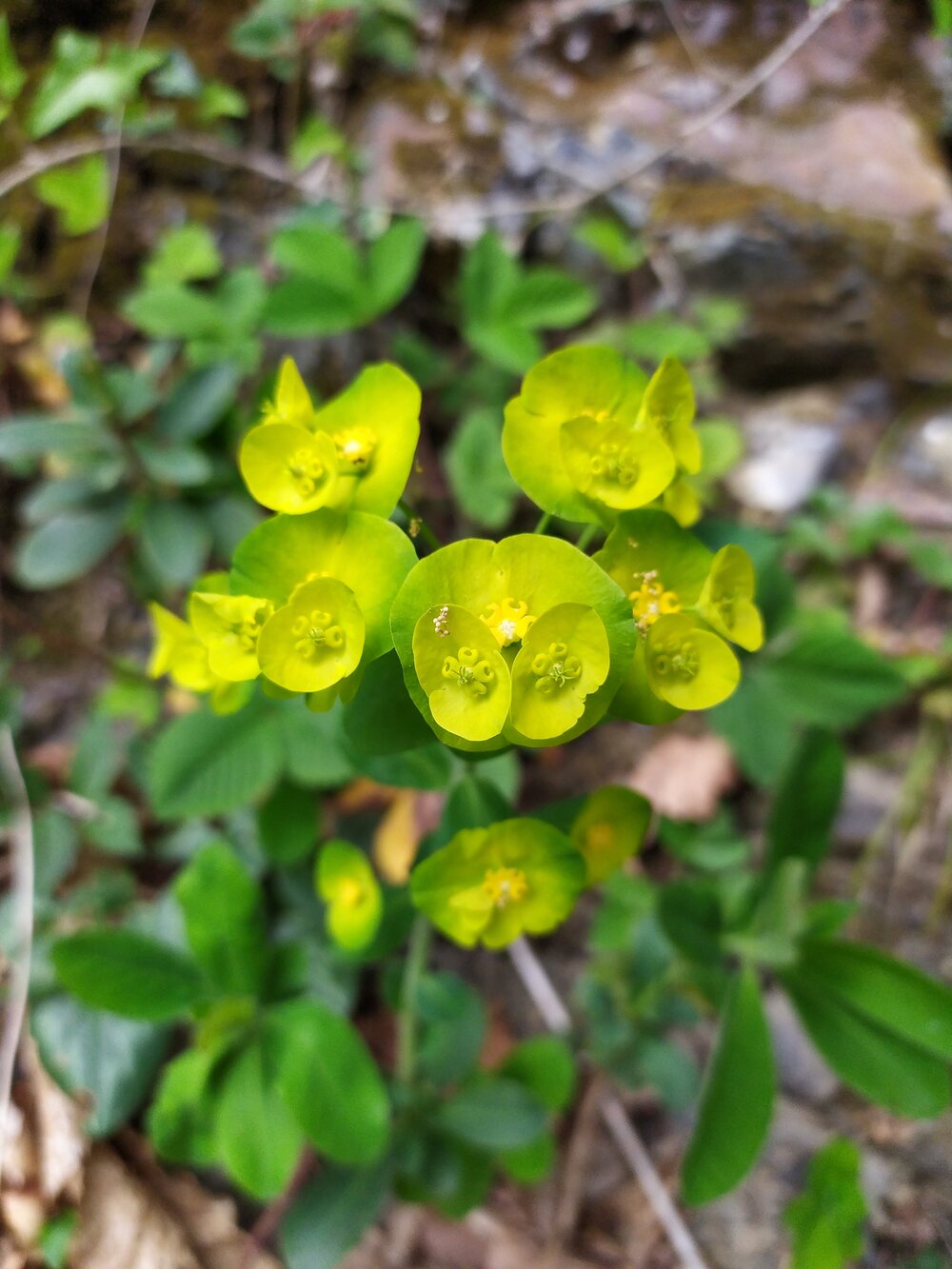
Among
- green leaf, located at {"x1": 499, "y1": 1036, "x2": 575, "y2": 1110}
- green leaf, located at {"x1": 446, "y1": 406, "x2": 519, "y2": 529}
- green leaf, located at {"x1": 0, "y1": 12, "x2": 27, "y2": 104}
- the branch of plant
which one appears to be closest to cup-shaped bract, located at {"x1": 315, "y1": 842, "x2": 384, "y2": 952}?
green leaf, located at {"x1": 499, "y1": 1036, "x2": 575, "y2": 1110}

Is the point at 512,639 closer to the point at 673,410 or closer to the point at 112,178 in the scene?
the point at 673,410

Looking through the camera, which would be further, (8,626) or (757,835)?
(8,626)

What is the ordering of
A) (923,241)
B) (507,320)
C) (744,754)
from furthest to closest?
(923,241)
(507,320)
(744,754)

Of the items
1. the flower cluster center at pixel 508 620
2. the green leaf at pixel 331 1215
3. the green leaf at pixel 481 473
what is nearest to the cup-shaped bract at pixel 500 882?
the flower cluster center at pixel 508 620

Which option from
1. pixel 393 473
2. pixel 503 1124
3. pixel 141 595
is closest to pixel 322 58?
pixel 141 595

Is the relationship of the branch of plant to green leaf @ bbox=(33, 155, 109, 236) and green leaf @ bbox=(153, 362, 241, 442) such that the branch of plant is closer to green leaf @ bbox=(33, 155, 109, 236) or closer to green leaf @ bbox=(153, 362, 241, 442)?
green leaf @ bbox=(153, 362, 241, 442)

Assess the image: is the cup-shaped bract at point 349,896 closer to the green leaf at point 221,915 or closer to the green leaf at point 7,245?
the green leaf at point 221,915

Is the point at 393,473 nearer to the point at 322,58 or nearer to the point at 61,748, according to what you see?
the point at 61,748
